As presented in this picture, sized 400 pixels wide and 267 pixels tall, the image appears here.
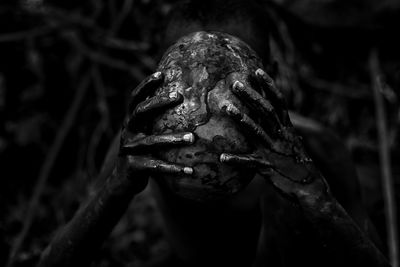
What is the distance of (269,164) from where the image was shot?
4.31 feet

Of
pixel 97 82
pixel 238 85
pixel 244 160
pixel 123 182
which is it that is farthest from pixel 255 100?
pixel 97 82

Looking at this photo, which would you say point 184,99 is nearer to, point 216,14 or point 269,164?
point 269,164

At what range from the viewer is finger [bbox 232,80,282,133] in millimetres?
1260

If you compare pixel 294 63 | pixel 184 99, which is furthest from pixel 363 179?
pixel 184 99

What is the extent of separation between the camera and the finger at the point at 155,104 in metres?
1.28

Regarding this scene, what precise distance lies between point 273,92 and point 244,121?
0.15 metres

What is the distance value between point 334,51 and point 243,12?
2326mm

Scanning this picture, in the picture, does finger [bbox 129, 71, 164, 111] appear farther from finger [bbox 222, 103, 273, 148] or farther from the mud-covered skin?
finger [bbox 222, 103, 273, 148]

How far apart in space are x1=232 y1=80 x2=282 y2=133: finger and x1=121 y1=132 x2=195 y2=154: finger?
7.5 inches

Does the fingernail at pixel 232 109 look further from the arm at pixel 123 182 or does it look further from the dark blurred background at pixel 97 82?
the dark blurred background at pixel 97 82

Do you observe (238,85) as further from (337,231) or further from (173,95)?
(337,231)

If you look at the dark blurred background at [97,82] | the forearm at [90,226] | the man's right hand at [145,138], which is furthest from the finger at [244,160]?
the dark blurred background at [97,82]

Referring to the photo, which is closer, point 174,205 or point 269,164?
point 269,164

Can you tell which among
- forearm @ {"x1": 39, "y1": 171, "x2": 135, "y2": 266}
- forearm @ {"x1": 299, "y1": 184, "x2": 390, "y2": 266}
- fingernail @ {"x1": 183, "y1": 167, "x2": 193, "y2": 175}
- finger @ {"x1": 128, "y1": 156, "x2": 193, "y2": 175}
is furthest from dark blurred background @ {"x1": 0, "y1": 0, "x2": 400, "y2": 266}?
fingernail @ {"x1": 183, "y1": 167, "x2": 193, "y2": 175}
